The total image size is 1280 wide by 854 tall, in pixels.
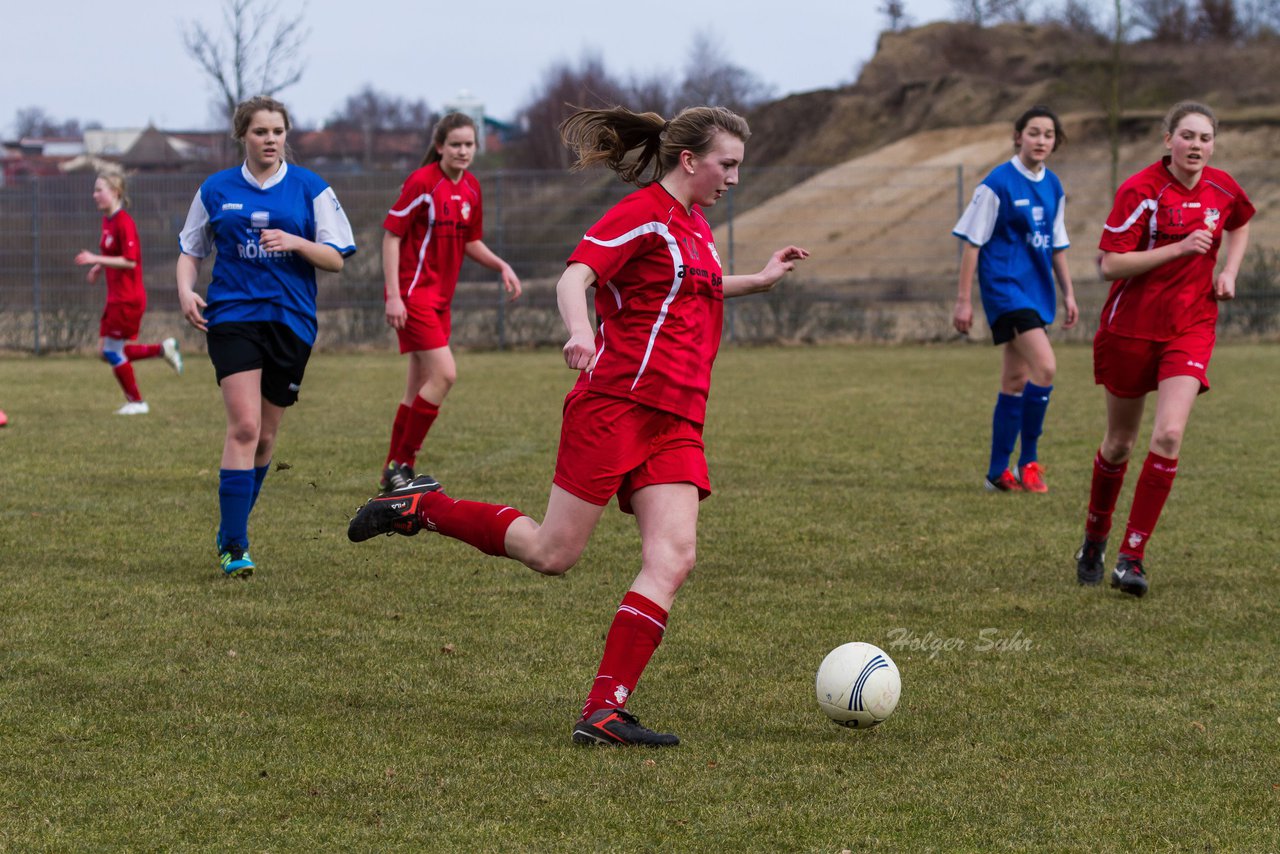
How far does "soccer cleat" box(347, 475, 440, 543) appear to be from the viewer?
4.67 m

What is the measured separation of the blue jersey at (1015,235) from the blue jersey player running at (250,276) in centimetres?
415

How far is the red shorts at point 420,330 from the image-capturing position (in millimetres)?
8461

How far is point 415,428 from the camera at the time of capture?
8.43m

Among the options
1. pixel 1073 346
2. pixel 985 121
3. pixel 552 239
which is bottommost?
pixel 1073 346

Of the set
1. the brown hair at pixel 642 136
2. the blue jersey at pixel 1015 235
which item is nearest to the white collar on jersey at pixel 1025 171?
the blue jersey at pixel 1015 235

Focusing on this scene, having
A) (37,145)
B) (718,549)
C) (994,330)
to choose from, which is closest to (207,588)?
(718,549)

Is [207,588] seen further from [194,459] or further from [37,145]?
[37,145]

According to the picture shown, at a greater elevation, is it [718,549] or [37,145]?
[37,145]

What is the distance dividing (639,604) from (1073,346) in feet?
57.7

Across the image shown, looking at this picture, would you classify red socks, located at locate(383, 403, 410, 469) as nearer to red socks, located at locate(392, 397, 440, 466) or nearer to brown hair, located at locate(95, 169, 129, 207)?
red socks, located at locate(392, 397, 440, 466)

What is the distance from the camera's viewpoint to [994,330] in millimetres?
8742

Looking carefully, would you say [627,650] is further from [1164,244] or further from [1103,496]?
[1164,244]

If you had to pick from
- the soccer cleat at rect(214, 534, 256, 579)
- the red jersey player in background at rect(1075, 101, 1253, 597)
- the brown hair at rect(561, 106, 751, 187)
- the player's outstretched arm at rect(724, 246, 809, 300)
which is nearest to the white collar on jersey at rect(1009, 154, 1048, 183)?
the red jersey player in background at rect(1075, 101, 1253, 597)

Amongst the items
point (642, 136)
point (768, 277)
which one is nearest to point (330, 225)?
point (642, 136)
